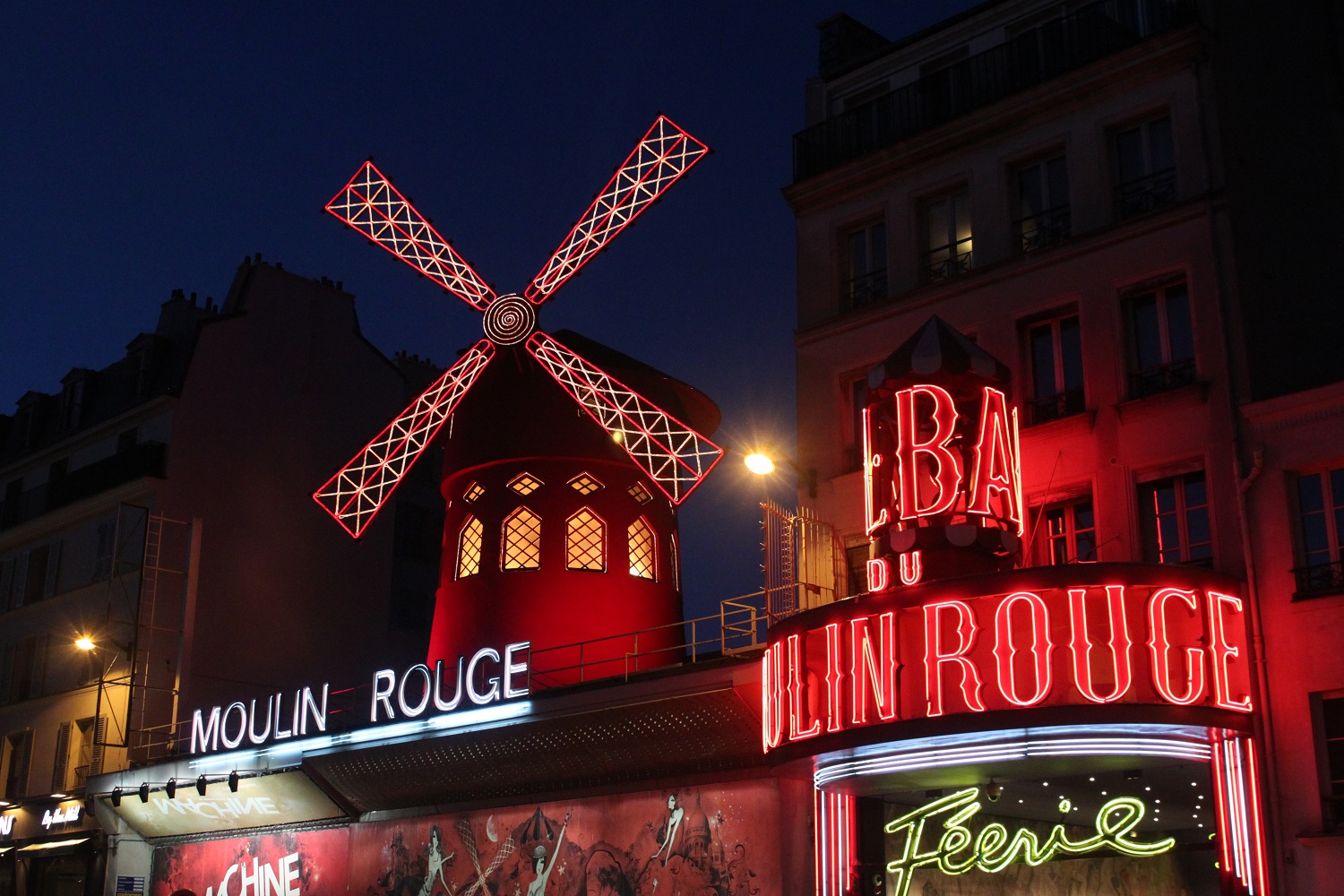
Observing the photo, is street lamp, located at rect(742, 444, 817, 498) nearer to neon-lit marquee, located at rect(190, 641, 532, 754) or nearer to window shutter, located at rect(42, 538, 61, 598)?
neon-lit marquee, located at rect(190, 641, 532, 754)

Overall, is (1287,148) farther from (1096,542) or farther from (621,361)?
(621,361)

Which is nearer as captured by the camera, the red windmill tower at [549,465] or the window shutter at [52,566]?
the red windmill tower at [549,465]

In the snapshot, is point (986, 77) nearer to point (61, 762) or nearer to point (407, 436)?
point (407, 436)

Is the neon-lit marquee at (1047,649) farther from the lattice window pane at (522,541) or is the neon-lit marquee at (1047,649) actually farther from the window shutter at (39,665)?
the window shutter at (39,665)

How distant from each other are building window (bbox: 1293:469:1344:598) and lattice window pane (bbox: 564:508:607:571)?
7822 millimetres

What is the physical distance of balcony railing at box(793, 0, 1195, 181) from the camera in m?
11.6

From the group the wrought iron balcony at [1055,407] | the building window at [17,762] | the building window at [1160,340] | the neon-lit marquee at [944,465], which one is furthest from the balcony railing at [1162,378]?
the building window at [17,762]

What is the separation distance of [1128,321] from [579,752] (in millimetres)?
5755

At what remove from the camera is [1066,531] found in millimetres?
10773

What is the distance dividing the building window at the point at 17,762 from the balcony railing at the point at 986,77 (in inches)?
543

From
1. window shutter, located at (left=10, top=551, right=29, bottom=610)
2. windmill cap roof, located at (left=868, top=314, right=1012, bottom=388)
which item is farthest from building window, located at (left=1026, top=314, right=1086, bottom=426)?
window shutter, located at (left=10, top=551, right=29, bottom=610)

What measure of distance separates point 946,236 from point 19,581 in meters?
15.6

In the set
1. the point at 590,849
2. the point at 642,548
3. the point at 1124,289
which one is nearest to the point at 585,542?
the point at 642,548

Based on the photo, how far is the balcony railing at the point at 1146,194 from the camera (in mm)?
10961
